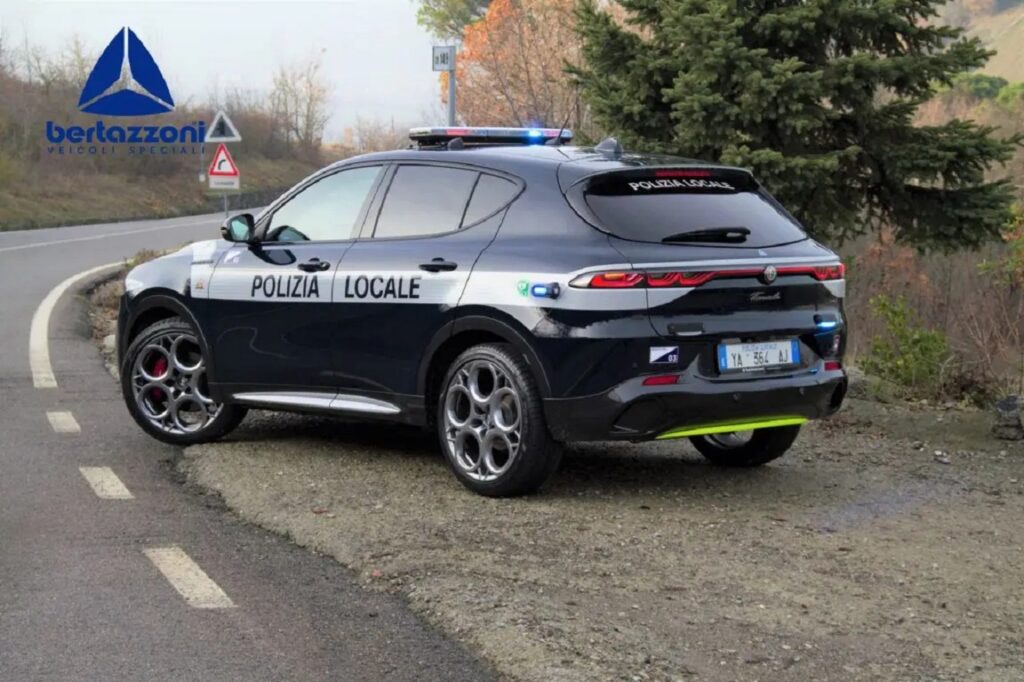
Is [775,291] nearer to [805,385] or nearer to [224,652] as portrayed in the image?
[805,385]

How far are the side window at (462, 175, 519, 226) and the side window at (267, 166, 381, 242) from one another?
75 centimetres

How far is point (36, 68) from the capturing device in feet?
203

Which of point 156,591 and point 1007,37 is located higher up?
point 1007,37

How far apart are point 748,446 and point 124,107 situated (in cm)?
6144

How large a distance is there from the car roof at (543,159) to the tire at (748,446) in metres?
1.51

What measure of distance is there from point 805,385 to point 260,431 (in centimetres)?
349

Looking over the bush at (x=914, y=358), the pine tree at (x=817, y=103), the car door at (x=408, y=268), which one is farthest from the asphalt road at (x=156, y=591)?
the pine tree at (x=817, y=103)

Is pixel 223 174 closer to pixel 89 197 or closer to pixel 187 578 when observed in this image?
pixel 89 197

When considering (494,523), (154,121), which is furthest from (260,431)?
(154,121)

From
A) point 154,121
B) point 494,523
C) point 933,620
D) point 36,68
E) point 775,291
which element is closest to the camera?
point 933,620

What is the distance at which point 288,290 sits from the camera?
7992 millimetres

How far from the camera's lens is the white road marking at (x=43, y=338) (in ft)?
37.4

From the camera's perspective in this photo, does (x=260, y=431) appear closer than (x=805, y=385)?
No

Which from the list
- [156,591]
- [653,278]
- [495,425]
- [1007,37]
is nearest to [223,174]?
[495,425]
